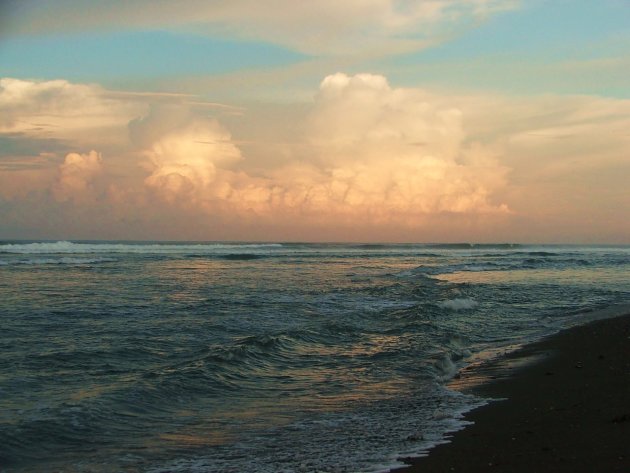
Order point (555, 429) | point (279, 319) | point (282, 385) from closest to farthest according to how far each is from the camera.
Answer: point (555, 429), point (282, 385), point (279, 319)

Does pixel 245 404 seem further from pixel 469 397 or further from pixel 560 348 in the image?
pixel 560 348

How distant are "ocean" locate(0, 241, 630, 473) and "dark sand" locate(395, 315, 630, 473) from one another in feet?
1.50

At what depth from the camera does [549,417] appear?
7.27 metres

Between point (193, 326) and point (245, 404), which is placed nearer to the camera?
point (245, 404)

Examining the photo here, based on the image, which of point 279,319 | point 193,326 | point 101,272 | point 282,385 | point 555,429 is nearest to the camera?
point 555,429

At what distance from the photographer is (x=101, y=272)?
1367 inches

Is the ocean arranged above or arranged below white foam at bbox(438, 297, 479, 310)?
below

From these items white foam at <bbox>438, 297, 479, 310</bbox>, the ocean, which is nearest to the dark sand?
the ocean

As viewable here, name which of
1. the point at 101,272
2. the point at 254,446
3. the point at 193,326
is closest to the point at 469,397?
the point at 254,446

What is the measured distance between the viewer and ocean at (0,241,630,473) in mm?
6688

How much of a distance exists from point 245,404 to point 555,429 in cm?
Result: 440

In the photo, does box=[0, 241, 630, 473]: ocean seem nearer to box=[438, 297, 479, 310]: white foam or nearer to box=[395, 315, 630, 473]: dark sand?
box=[438, 297, 479, 310]: white foam

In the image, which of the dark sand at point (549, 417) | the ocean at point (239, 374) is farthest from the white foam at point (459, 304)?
the dark sand at point (549, 417)

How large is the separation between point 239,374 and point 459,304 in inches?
480
